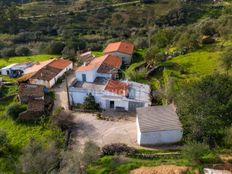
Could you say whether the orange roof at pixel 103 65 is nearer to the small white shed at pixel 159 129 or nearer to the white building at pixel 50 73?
the white building at pixel 50 73

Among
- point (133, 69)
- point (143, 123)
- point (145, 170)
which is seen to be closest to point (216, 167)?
point (145, 170)

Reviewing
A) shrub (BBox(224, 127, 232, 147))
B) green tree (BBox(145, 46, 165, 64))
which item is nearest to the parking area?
shrub (BBox(224, 127, 232, 147))

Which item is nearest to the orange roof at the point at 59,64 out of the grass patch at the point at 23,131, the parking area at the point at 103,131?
the grass patch at the point at 23,131

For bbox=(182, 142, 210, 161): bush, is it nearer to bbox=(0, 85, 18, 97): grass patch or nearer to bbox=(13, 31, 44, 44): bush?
bbox=(0, 85, 18, 97): grass patch

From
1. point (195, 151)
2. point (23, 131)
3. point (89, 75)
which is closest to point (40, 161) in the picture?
point (23, 131)

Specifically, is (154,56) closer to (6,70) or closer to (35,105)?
(35,105)

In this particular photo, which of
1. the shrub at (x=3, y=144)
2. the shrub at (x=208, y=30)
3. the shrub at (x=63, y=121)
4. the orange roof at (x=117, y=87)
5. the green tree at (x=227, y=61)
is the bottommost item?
the shrub at (x=3, y=144)
